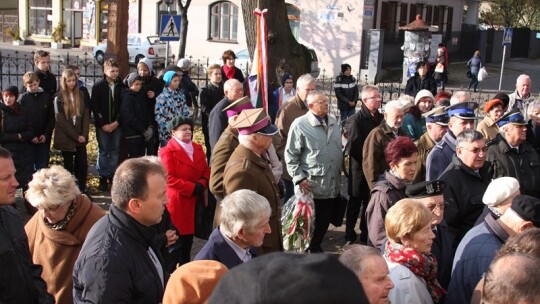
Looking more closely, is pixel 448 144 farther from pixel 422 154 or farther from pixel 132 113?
pixel 132 113

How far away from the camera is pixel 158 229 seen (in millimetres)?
5070

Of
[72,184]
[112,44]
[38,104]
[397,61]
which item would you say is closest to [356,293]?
[72,184]

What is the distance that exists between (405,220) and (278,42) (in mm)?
9458

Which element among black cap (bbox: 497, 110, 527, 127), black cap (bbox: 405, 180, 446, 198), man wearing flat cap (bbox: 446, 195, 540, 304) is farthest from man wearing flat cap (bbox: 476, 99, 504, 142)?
man wearing flat cap (bbox: 446, 195, 540, 304)

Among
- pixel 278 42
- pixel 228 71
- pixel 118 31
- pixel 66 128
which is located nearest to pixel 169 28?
pixel 118 31

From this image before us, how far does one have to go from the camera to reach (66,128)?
29.0 ft

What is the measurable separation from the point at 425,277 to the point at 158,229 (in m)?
2.13

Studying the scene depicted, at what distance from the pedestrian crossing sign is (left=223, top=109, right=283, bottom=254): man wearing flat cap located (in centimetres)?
820

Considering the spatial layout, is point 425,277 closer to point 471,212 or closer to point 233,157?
point 471,212

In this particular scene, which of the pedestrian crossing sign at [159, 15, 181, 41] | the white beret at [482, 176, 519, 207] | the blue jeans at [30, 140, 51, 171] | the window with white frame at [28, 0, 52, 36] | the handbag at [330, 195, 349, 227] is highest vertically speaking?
the window with white frame at [28, 0, 52, 36]

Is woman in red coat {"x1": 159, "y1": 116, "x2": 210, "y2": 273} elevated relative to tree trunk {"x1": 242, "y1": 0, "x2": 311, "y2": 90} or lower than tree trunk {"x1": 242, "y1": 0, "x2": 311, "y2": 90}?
lower

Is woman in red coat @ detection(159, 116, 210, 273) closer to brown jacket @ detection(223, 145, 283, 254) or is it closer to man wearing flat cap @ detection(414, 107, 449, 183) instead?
brown jacket @ detection(223, 145, 283, 254)

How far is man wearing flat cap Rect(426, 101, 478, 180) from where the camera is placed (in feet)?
Answer: 20.5

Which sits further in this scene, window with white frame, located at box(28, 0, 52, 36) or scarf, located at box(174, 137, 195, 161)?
window with white frame, located at box(28, 0, 52, 36)
